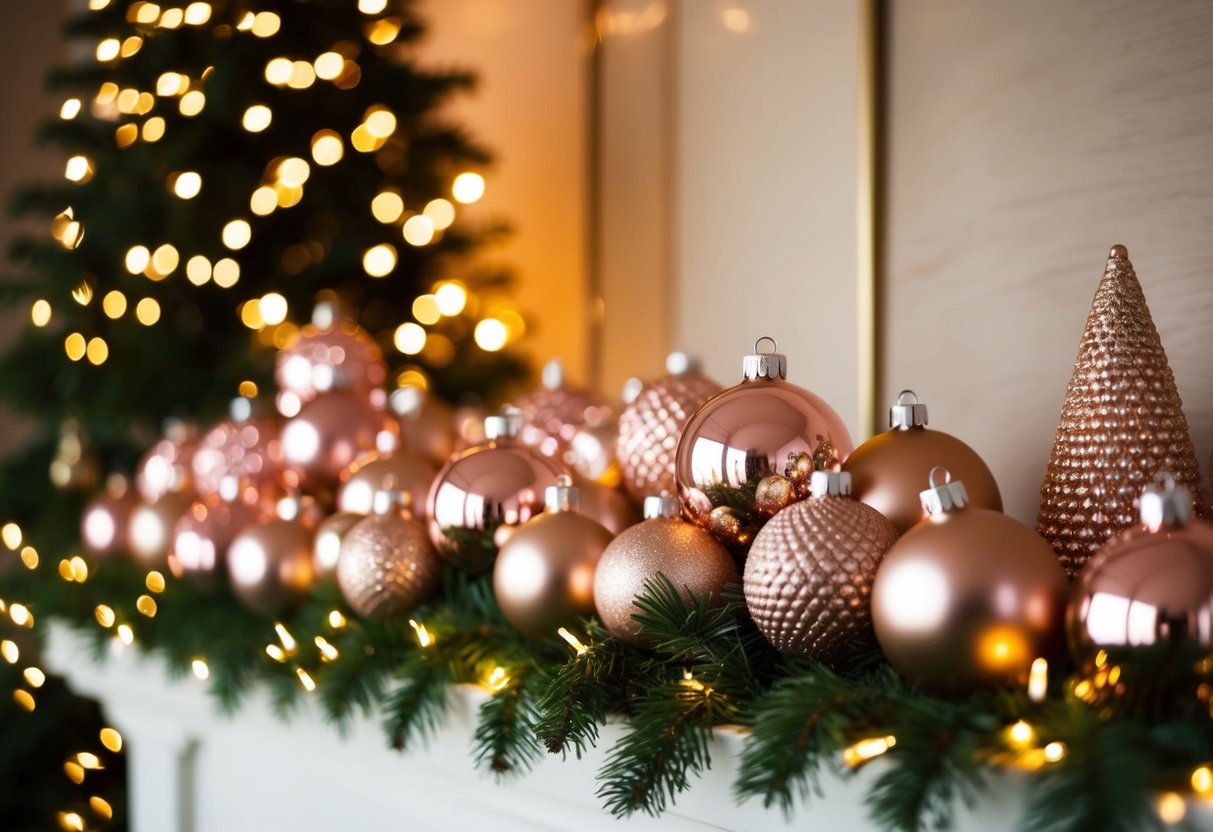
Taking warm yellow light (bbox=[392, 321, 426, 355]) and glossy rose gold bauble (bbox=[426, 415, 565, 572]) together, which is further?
warm yellow light (bbox=[392, 321, 426, 355])

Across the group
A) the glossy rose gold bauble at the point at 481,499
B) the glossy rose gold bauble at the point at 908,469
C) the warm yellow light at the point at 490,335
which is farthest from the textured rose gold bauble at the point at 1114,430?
the warm yellow light at the point at 490,335

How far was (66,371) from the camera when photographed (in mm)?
1285

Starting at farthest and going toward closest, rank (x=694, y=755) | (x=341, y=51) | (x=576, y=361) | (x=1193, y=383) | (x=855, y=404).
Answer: (x=576, y=361)
(x=341, y=51)
(x=855, y=404)
(x=1193, y=383)
(x=694, y=755)

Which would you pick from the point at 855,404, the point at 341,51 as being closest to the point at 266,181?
the point at 341,51

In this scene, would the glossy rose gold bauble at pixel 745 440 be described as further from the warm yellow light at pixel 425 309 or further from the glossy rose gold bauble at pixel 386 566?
the warm yellow light at pixel 425 309

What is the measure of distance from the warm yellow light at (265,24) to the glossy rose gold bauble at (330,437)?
0.52 m

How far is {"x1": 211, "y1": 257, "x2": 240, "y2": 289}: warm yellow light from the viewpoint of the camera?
132cm

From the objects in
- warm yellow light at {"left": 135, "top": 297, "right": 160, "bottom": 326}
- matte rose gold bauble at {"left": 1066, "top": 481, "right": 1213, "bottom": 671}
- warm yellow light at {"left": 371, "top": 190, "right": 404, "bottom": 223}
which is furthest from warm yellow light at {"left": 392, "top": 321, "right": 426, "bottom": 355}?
matte rose gold bauble at {"left": 1066, "top": 481, "right": 1213, "bottom": 671}

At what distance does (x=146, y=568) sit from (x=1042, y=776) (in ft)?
3.35

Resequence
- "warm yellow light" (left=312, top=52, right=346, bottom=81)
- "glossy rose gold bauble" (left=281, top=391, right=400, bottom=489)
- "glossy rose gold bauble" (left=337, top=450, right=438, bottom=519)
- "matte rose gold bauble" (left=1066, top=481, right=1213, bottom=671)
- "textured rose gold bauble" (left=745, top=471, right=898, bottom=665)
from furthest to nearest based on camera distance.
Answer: "warm yellow light" (left=312, top=52, right=346, bottom=81)
"glossy rose gold bauble" (left=281, top=391, right=400, bottom=489)
"glossy rose gold bauble" (left=337, top=450, right=438, bottom=519)
"textured rose gold bauble" (left=745, top=471, right=898, bottom=665)
"matte rose gold bauble" (left=1066, top=481, right=1213, bottom=671)

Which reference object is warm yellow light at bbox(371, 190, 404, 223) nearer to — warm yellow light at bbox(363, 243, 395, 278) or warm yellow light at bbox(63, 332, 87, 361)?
warm yellow light at bbox(363, 243, 395, 278)

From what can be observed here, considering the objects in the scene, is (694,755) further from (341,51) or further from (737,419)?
(341,51)

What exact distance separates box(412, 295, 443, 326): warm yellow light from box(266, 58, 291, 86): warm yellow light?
335 mm

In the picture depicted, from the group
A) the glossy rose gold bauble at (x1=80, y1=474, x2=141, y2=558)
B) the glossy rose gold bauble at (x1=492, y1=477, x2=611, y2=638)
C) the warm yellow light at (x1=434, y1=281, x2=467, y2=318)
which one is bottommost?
the glossy rose gold bauble at (x1=80, y1=474, x2=141, y2=558)
